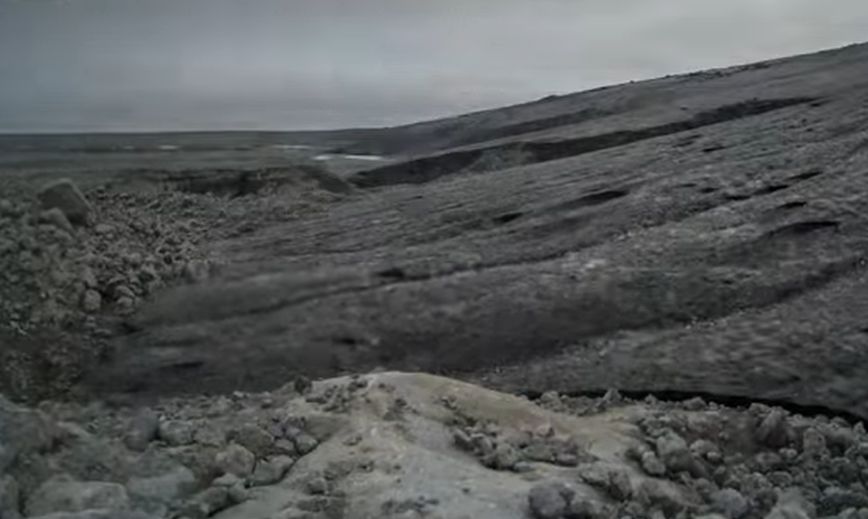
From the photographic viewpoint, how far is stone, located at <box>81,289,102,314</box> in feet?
15.0

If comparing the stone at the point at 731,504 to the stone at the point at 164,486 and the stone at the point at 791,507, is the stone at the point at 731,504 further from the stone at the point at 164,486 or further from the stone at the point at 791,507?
the stone at the point at 164,486

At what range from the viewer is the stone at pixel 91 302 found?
4.57 metres

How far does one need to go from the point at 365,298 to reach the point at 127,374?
3.48 ft

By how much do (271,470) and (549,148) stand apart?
5.33 metres

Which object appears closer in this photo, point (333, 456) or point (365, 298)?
point (333, 456)

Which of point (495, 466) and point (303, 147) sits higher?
point (303, 147)

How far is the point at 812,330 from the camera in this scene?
394cm

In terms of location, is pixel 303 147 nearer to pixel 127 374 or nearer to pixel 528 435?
pixel 127 374

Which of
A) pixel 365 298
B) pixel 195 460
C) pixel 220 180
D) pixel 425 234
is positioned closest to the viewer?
pixel 195 460

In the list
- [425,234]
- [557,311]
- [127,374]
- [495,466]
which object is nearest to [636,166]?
[425,234]

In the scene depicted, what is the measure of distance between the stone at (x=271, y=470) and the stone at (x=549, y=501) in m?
0.64

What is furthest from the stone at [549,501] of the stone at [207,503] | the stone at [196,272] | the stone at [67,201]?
the stone at [67,201]

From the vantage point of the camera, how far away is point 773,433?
3.21 meters

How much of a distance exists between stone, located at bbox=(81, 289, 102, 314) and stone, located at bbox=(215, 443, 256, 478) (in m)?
2.00
